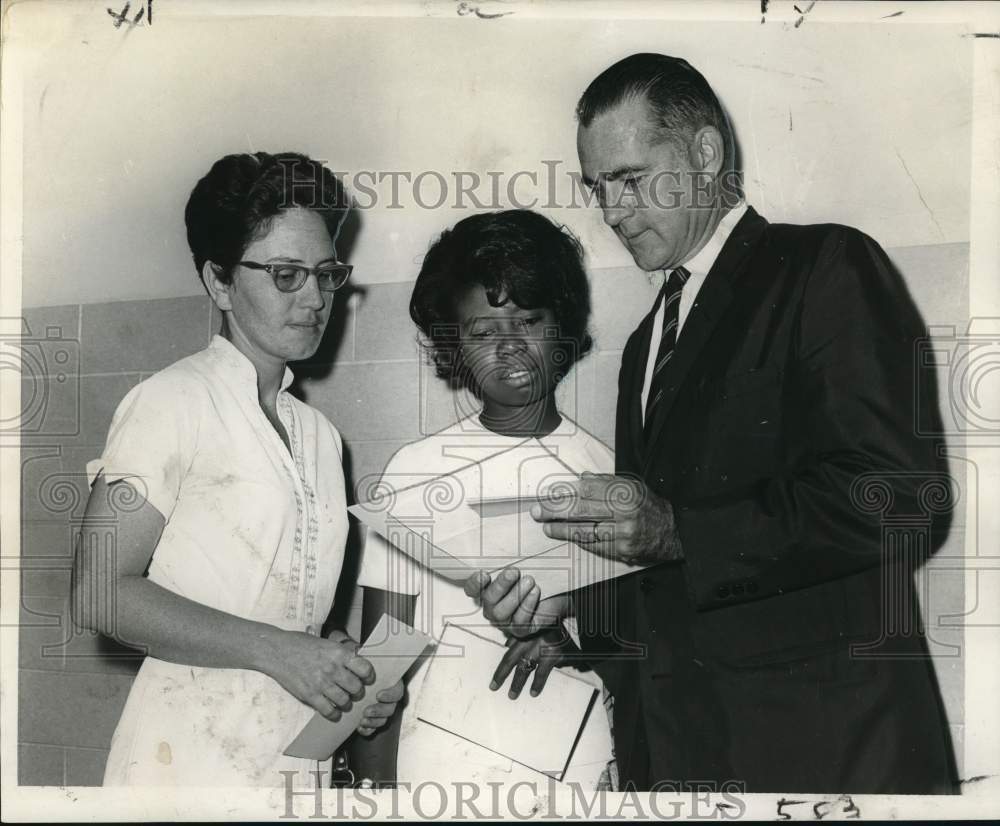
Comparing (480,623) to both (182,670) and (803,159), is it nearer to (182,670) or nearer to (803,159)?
(182,670)

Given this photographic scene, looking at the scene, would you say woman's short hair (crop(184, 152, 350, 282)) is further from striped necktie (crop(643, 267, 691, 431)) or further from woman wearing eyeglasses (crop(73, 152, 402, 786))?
striped necktie (crop(643, 267, 691, 431))

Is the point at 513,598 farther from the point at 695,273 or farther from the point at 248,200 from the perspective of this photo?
the point at 248,200

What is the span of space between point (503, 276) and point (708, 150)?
42 centimetres

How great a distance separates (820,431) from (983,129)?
680 millimetres

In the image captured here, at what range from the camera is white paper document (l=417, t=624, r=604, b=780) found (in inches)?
68.9

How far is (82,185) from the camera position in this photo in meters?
1.87

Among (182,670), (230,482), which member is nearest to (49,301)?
(230,482)

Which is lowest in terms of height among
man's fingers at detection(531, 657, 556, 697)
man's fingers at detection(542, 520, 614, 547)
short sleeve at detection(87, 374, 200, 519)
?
man's fingers at detection(531, 657, 556, 697)

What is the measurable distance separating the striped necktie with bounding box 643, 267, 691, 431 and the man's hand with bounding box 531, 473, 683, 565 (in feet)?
0.41

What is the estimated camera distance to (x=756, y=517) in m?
1.60

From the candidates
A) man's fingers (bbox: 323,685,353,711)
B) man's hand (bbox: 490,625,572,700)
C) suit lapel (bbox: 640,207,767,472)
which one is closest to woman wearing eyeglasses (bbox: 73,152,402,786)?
man's fingers (bbox: 323,685,353,711)

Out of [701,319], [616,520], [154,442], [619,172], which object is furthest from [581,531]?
[154,442]

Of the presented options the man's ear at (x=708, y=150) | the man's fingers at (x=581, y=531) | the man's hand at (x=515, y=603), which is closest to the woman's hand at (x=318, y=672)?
the man's hand at (x=515, y=603)

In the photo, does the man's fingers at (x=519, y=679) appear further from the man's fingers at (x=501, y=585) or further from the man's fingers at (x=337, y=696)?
the man's fingers at (x=337, y=696)
